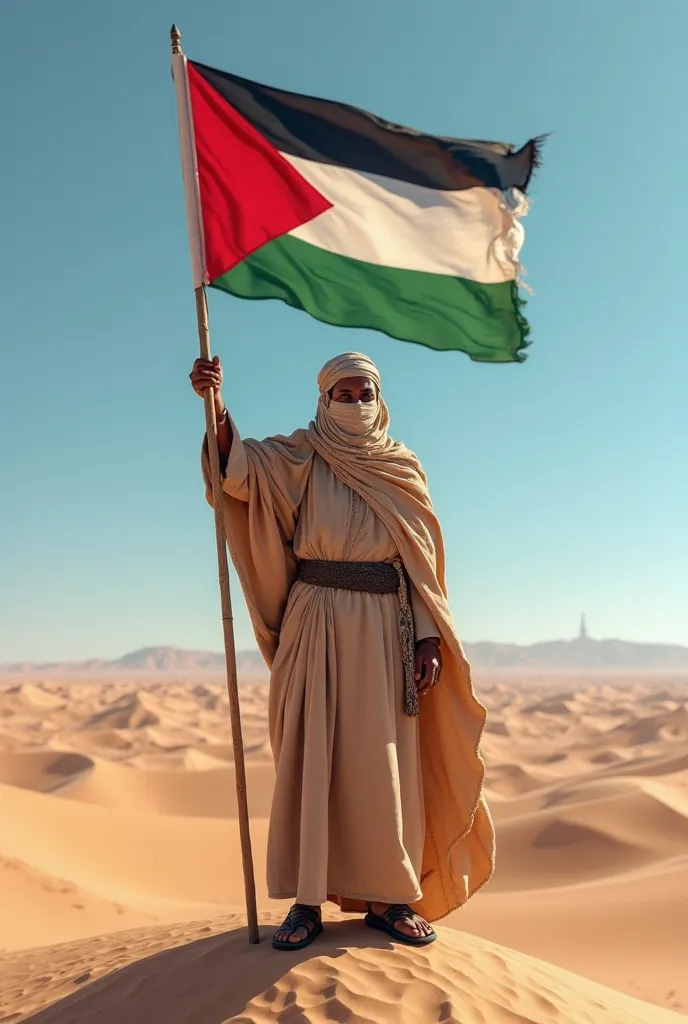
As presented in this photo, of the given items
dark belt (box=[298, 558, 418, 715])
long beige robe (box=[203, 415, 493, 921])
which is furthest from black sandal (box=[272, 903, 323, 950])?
dark belt (box=[298, 558, 418, 715])

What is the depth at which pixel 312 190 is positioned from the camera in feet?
15.2

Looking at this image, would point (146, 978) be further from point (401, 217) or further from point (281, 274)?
point (401, 217)

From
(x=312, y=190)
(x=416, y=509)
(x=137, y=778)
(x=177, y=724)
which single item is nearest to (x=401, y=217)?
(x=312, y=190)

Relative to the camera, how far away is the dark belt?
3982 millimetres

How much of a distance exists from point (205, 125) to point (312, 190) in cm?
61

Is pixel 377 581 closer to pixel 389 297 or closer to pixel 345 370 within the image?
pixel 345 370

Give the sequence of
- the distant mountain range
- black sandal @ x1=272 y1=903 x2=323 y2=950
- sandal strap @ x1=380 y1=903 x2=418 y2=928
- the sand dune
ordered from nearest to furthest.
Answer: the sand dune < black sandal @ x1=272 y1=903 x2=323 y2=950 < sandal strap @ x1=380 y1=903 x2=418 y2=928 < the distant mountain range

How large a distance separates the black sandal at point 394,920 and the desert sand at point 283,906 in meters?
0.06

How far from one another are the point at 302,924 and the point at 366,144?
3876 millimetres

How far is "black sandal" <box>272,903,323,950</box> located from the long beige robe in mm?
103

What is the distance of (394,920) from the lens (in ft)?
12.6

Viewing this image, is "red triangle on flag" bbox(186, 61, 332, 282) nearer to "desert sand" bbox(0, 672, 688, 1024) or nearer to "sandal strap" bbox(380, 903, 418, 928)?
"sandal strap" bbox(380, 903, 418, 928)

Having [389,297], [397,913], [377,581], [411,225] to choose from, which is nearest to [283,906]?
[397,913]

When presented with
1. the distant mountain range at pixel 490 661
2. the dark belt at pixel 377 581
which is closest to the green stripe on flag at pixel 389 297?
the dark belt at pixel 377 581
